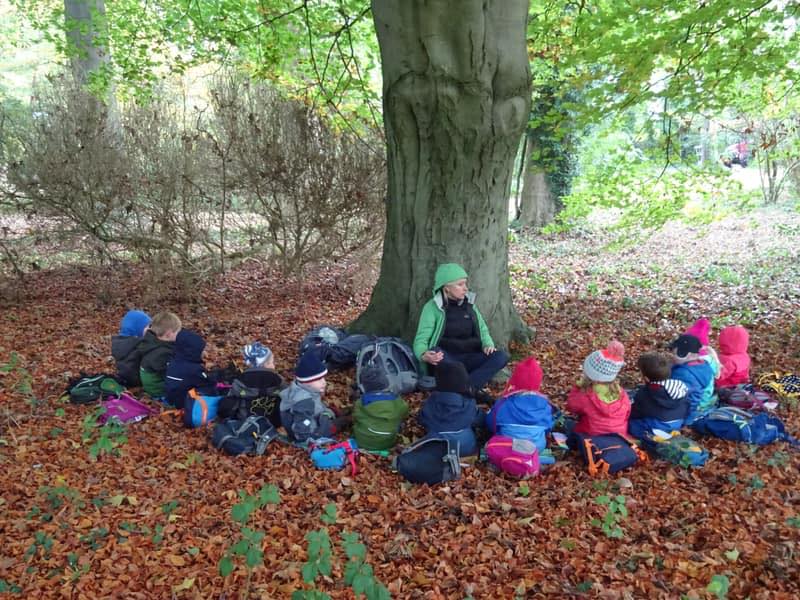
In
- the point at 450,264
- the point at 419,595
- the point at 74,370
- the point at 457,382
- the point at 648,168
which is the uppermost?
the point at 648,168

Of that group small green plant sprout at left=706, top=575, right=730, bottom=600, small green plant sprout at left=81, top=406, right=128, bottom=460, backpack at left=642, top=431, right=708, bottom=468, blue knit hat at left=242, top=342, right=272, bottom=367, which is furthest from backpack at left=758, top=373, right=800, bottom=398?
small green plant sprout at left=81, top=406, right=128, bottom=460

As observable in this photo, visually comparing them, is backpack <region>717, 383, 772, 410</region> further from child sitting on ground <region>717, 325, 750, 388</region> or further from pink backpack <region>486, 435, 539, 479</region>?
pink backpack <region>486, 435, 539, 479</region>

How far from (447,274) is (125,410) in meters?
2.90

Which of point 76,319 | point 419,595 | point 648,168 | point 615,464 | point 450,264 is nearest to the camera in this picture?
point 419,595

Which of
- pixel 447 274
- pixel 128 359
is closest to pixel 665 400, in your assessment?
pixel 447 274

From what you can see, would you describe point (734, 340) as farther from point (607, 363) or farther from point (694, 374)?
point (607, 363)

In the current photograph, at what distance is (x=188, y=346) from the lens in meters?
4.41

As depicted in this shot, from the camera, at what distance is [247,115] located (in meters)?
7.43

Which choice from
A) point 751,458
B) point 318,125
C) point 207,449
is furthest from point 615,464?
point 318,125

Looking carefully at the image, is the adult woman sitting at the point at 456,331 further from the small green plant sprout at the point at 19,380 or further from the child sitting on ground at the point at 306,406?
the small green plant sprout at the point at 19,380

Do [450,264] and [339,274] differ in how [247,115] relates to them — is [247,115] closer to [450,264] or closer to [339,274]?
[339,274]

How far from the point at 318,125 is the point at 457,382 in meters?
4.95

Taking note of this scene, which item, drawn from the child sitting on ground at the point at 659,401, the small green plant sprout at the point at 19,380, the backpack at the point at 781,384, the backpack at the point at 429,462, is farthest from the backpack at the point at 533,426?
the small green plant sprout at the point at 19,380

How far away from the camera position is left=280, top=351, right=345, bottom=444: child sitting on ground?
3.96 meters
